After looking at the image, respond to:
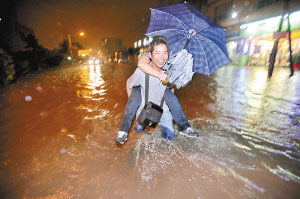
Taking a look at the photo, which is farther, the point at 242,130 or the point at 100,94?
the point at 100,94

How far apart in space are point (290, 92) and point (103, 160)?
705 centimetres

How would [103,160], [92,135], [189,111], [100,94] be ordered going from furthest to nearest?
[100,94], [189,111], [92,135], [103,160]

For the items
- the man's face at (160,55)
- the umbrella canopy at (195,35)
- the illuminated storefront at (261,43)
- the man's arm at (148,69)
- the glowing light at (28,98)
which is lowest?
the glowing light at (28,98)

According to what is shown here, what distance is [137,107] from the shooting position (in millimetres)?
2652

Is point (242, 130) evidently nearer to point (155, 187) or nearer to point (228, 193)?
point (228, 193)

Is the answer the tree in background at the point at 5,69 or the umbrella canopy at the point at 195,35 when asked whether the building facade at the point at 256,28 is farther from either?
the tree in background at the point at 5,69

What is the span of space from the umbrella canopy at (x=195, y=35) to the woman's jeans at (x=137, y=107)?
29.4 inches

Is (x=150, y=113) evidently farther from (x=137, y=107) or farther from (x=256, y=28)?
(x=256, y=28)

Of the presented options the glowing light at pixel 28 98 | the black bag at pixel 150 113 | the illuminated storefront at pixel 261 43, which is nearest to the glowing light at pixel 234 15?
the illuminated storefront at pixel 261 43

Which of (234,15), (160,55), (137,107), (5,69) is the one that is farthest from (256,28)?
(5,69)

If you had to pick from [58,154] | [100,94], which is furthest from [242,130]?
[100,94]

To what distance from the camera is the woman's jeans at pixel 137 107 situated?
8.47 feet

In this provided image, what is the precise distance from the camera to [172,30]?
3.07 meters

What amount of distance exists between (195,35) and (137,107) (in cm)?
176
